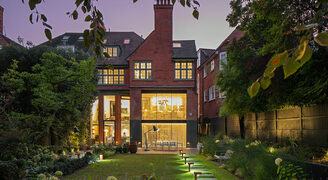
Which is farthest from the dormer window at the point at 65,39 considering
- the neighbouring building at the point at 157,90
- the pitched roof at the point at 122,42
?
the neighbouring building at the point at 157,90

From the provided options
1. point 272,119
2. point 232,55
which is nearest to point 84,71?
point 232,55

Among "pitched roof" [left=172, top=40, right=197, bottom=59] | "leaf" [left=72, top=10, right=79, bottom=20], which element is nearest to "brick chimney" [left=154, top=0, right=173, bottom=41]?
"pitched roof" [left=172, top=40, right=197, bottom=59]

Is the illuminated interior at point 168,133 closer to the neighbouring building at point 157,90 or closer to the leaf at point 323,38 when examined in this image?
the neighbouring building at point 157,90

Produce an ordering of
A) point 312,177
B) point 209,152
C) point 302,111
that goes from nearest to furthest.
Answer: point 312,177 < point 302,111 < point 209,152

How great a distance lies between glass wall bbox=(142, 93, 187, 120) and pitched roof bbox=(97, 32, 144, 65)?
5044mm

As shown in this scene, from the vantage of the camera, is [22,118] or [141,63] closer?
[22,118]

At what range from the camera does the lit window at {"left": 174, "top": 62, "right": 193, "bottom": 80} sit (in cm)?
3216

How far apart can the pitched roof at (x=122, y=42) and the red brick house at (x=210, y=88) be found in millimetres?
9134

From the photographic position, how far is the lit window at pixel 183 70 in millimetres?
32156

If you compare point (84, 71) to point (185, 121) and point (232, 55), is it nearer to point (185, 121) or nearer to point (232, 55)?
point (232, 55)

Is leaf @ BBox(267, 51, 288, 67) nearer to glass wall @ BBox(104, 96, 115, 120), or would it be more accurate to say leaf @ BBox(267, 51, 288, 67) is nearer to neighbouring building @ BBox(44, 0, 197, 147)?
neighbouring building @ BBox(44, 0, 197, 147)

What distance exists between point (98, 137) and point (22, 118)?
14936mm

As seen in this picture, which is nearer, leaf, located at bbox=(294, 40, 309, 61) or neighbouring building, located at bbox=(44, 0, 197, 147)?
leaf, located at bbox=(294, 40, 309, 61)

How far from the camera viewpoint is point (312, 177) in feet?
26.3
